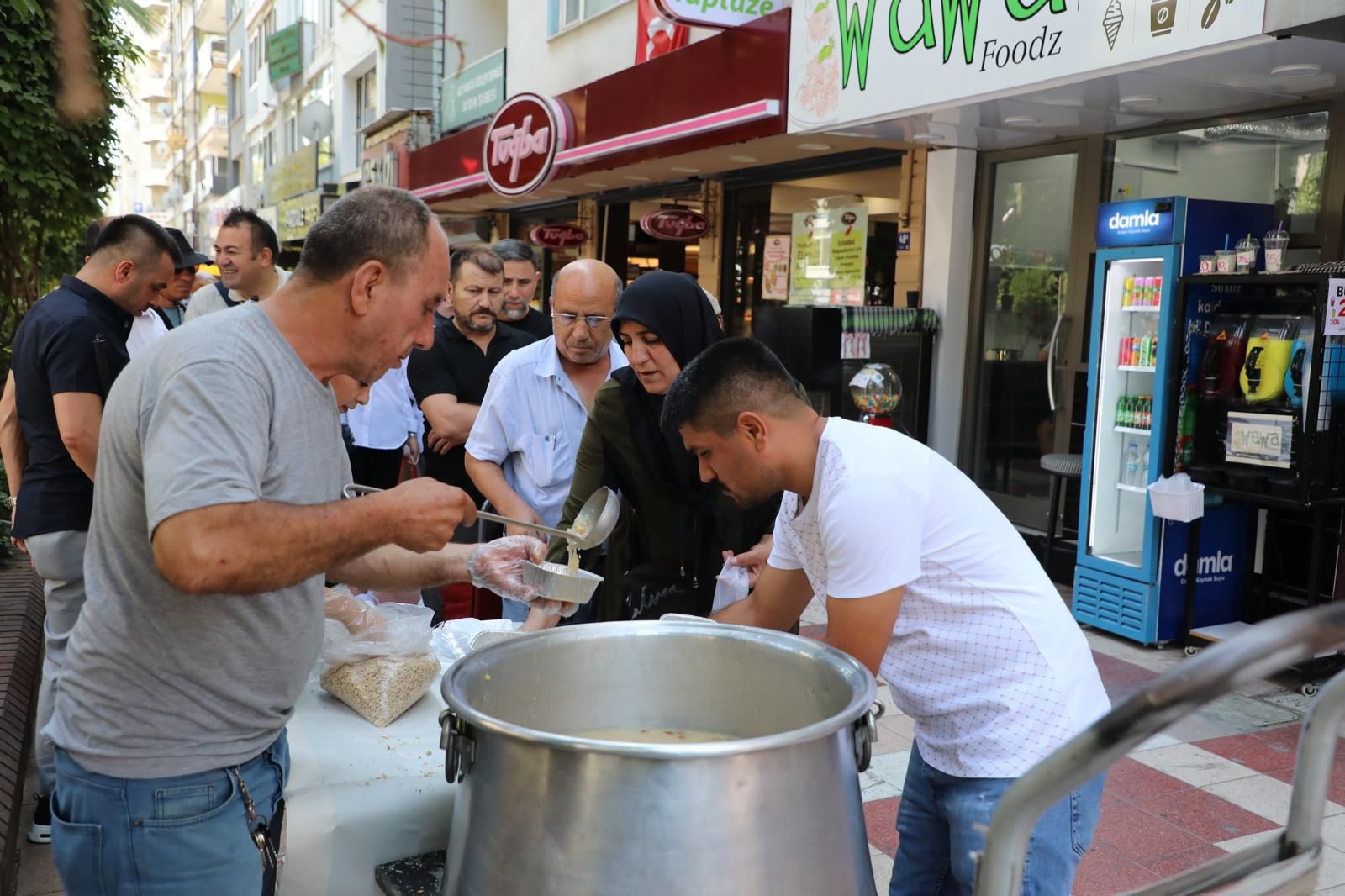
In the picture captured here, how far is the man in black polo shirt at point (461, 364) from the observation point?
13.9 feet

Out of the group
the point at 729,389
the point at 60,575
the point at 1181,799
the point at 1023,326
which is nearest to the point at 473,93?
the point at 1023,326

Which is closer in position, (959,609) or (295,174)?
(959,609)

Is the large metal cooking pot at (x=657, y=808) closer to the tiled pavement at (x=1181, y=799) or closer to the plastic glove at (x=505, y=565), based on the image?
the plastic glove at (x=505, y=565)

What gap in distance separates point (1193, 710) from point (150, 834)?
4.53 feet

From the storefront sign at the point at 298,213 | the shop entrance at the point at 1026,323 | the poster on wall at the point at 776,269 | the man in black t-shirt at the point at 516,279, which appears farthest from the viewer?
the storefront sign at the point at 298,213

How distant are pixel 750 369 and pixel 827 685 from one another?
57 cm

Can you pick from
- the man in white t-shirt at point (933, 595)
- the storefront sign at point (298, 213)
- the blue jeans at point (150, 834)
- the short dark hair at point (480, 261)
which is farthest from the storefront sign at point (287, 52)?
the blue jeans at point (150, 834)

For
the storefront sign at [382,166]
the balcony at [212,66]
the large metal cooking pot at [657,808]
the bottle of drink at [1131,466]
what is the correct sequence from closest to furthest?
the large metal cooking pot at [657,808]
the bottle of drink at [1131,466]
the storefront sign at [382,166]
the balcony at [212,66]

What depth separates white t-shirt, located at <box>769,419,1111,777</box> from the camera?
1.65 metres

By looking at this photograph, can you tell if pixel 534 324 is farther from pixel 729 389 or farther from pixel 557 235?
pixel 557 235

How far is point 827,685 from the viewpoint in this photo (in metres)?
1.57

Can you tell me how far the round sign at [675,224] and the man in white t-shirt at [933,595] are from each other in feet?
24.9

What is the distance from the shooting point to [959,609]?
5.69 feet

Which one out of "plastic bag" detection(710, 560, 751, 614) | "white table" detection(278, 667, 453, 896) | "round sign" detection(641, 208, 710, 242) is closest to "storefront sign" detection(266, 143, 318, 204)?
"round sign" detection(641, 208, 710, 242)
